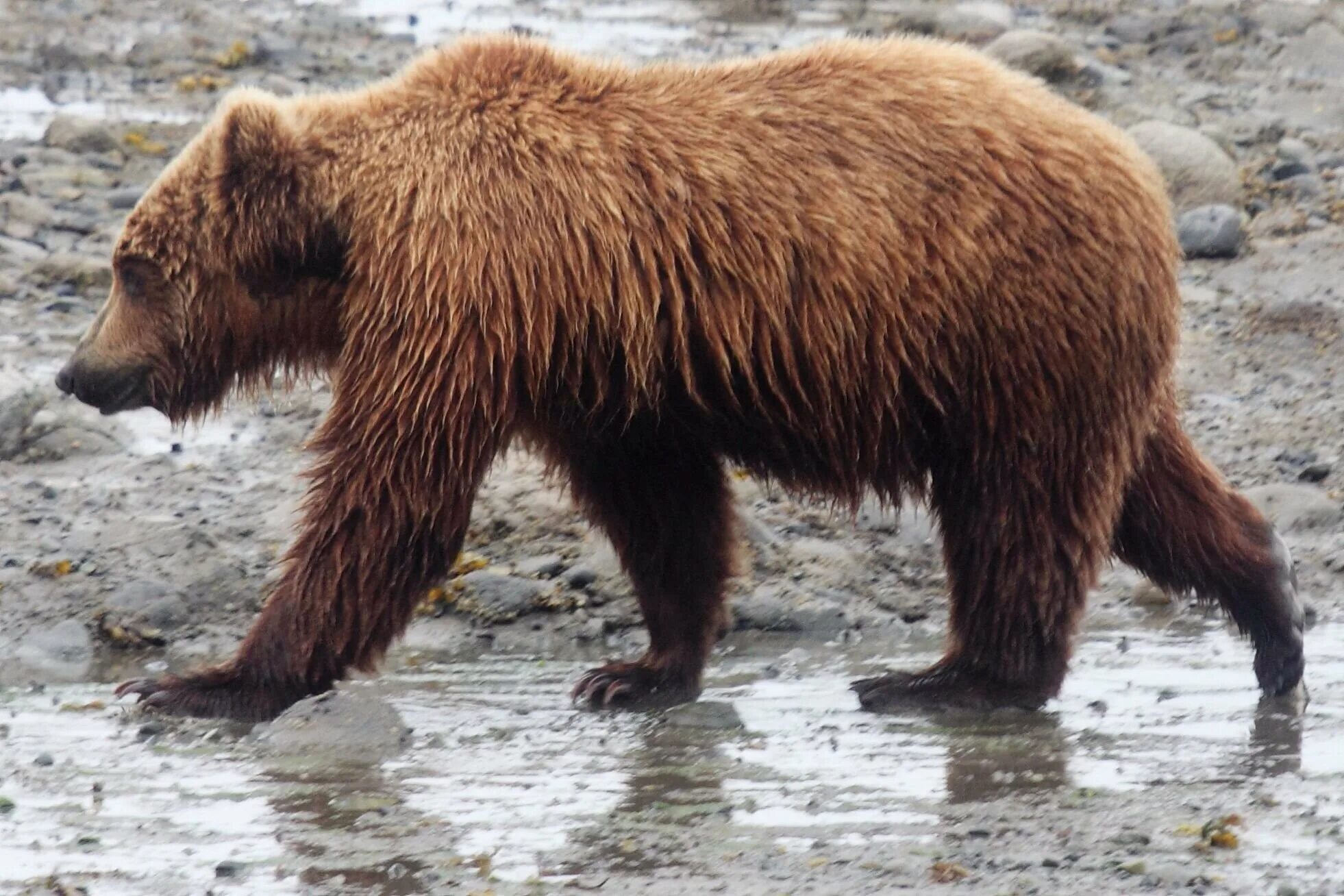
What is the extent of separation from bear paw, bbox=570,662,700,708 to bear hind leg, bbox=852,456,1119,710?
56 cm

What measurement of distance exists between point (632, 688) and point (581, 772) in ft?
2.60

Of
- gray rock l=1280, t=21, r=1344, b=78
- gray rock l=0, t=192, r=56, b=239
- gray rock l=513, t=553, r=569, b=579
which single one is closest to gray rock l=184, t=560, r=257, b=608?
gray rock l=513, t=553, r=569, b=579

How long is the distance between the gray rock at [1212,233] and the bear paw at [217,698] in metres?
5.84

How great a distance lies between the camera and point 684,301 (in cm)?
549

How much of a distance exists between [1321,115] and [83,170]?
674 centimetres

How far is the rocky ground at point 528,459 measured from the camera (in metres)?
6.78

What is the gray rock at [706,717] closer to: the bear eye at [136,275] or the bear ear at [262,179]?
the bear ear at [262,179]

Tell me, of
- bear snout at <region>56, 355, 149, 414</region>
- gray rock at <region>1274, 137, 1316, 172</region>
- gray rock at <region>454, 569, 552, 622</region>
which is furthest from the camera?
gray rock at <region>1274, 137, 1316, 172</region>

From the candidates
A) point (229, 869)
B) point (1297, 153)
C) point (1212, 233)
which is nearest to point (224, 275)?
point (229, 869)

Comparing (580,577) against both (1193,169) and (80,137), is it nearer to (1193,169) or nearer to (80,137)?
(1193,169)

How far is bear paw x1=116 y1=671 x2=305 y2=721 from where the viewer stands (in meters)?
5.63

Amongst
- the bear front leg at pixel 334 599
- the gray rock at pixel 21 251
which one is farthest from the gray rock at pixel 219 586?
the gray rock at pixel 21 251

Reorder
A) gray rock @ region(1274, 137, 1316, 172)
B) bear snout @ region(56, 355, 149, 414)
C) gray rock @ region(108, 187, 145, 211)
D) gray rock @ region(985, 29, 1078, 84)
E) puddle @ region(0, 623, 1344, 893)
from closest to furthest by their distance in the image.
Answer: puddle @ region(0, 623, 1344, 893) → bear snout @ region(56, 355, 149, 414) → gray rock @ region(108, 187, 145, 211) → gray rock @ region(1274, 137, 1316, 172) → gray rock @ region(985, 29, 1078, 84)

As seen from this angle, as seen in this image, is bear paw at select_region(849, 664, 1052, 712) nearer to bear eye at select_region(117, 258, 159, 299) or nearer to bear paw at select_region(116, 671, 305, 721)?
bear paw at select_region(116, 671, 305, 721)
